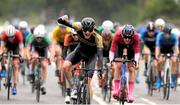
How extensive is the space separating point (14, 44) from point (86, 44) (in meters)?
4.97

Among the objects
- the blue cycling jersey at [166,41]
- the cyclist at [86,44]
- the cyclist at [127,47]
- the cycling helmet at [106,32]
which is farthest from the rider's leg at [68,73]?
the blue cycling jersey at [166,41]

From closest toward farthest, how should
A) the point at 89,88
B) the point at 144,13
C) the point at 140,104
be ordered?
1. the point at 89,88
2. the point at 140,104
3. the point at 144,13

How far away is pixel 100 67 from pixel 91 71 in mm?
230

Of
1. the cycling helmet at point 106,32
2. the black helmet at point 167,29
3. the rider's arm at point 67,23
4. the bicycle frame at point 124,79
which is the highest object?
the black helmet at point 167,29

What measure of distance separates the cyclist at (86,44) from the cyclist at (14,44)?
3736mm

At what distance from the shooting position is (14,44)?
67.1ft

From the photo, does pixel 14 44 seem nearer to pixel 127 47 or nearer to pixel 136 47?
pixel 127 47

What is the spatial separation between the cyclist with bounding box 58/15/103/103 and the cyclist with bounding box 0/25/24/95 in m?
3.74

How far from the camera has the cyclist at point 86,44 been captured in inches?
602

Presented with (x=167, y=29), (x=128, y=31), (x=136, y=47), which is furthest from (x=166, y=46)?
(x=128, y=31)

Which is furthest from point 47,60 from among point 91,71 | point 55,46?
point 91,71

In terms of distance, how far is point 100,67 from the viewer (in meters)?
15.3

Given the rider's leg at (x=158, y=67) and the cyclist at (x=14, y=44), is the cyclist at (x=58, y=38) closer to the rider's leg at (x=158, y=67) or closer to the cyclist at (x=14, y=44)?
the cyclist at (x=14, y=44)

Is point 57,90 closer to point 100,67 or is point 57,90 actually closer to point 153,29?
point 153,29
